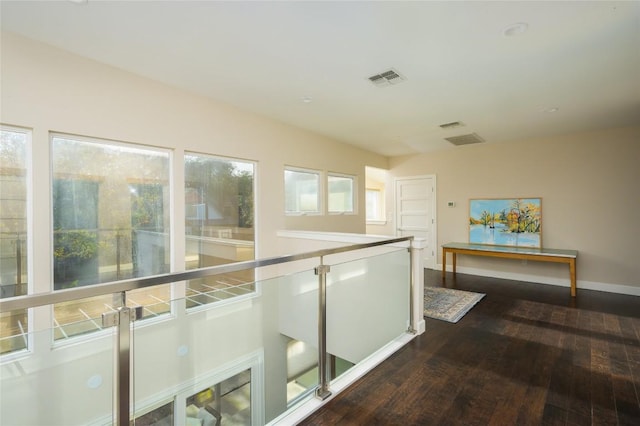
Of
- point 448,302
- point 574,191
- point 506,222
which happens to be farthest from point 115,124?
point 574,191

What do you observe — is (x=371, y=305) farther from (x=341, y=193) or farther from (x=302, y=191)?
(x=341, y=193)

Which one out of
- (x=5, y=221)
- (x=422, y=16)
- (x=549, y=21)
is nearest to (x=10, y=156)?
(x=5, y=221)

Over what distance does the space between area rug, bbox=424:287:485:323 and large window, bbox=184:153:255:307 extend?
93.1 inches

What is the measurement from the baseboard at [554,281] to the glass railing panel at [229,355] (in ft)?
14.6

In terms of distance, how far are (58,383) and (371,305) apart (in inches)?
95.8

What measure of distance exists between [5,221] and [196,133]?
191 cm

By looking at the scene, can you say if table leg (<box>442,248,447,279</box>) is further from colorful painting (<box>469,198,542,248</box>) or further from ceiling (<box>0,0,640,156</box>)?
ceiling (<box>0,0,640,156</box>)

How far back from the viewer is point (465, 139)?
5602 mm

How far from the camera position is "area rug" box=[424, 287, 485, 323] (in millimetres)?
3797

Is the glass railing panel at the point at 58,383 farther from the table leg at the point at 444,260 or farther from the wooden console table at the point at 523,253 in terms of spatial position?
the table leg at the point at 444,260

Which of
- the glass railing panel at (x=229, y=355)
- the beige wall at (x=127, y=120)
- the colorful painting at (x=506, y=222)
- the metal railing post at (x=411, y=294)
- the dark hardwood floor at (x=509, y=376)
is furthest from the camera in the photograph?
the colorful painting at (x=506, y=222)

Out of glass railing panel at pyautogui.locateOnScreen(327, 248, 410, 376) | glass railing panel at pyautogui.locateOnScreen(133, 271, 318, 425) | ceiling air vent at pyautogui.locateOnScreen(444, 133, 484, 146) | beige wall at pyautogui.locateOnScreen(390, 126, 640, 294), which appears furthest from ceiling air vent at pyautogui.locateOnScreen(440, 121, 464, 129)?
glass railing panel at pyautogui.locateOnScreen(133, 271, 318, 425)

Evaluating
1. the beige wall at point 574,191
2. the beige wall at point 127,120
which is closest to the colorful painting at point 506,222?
the beige wall at point 574,191

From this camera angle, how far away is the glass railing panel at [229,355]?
1.74m
